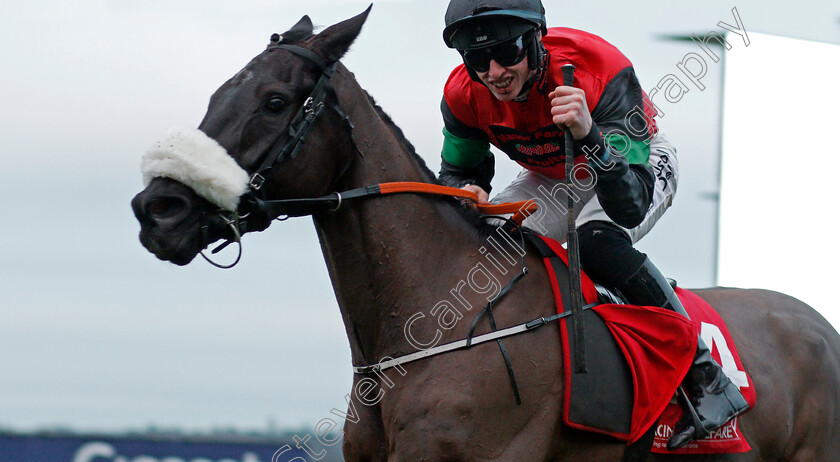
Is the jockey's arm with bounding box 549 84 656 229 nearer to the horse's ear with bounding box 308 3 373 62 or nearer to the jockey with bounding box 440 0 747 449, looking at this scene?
the jockey with bounding box 440 0 747 449

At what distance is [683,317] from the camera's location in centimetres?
266

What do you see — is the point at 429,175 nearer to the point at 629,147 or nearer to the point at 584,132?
the point at 584,132

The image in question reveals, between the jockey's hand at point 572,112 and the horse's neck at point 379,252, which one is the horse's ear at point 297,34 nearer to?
the horse's neck at point 379,252

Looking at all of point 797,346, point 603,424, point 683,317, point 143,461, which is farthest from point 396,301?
point 143,461

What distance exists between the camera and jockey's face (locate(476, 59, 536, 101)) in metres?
2.55

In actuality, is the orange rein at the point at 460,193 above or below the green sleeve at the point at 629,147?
below

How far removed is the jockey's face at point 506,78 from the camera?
8.36 feet

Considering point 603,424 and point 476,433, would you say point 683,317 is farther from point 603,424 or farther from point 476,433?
point 476,433

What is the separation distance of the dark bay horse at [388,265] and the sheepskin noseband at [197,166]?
32 mm

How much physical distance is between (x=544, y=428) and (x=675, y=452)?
67 centimetres

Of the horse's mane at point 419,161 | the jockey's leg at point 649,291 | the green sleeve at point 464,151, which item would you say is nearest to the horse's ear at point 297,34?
the horse's mane at point 419,161

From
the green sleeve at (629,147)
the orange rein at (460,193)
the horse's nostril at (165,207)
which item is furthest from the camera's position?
the green sleeve at (629,147)

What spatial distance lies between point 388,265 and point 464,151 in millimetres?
906

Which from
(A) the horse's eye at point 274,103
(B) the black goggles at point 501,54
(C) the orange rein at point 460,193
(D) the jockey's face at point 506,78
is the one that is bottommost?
(C) the orange rein at point 460,193
